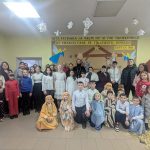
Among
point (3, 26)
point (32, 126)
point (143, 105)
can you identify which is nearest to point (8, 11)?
point (3, 26)

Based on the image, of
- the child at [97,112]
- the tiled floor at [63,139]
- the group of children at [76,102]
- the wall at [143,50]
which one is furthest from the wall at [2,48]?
the wall at [143,50]

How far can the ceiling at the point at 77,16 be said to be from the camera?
350cm

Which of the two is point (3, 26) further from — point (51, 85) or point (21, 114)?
point (21, 114)

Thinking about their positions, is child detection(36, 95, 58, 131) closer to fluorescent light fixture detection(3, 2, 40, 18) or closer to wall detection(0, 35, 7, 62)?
fluorescent light fixture detection(3, 2, 40, 18)

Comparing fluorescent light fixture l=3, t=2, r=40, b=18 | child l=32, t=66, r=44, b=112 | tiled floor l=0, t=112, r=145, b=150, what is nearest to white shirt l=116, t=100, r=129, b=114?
tiled floor l=0, t=112, r=145, b=150

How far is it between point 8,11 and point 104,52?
12.2 ft

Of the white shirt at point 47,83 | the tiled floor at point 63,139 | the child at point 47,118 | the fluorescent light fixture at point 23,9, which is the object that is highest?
the fluorescent light fixture at point 23,9

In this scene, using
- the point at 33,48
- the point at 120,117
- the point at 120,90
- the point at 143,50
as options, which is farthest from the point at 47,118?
the point at 143,50

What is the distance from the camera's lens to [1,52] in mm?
6480

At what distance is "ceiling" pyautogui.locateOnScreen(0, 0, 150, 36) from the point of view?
350cm

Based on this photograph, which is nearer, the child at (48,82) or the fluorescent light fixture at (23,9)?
the fluorescent light fixture at (23,9)

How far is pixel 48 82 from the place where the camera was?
5090 millimetres

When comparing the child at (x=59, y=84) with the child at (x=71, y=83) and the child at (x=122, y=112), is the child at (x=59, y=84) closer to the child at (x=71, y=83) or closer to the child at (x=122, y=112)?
the child at (x=71, y=83)

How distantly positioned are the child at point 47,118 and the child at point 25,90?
0.94 metres
